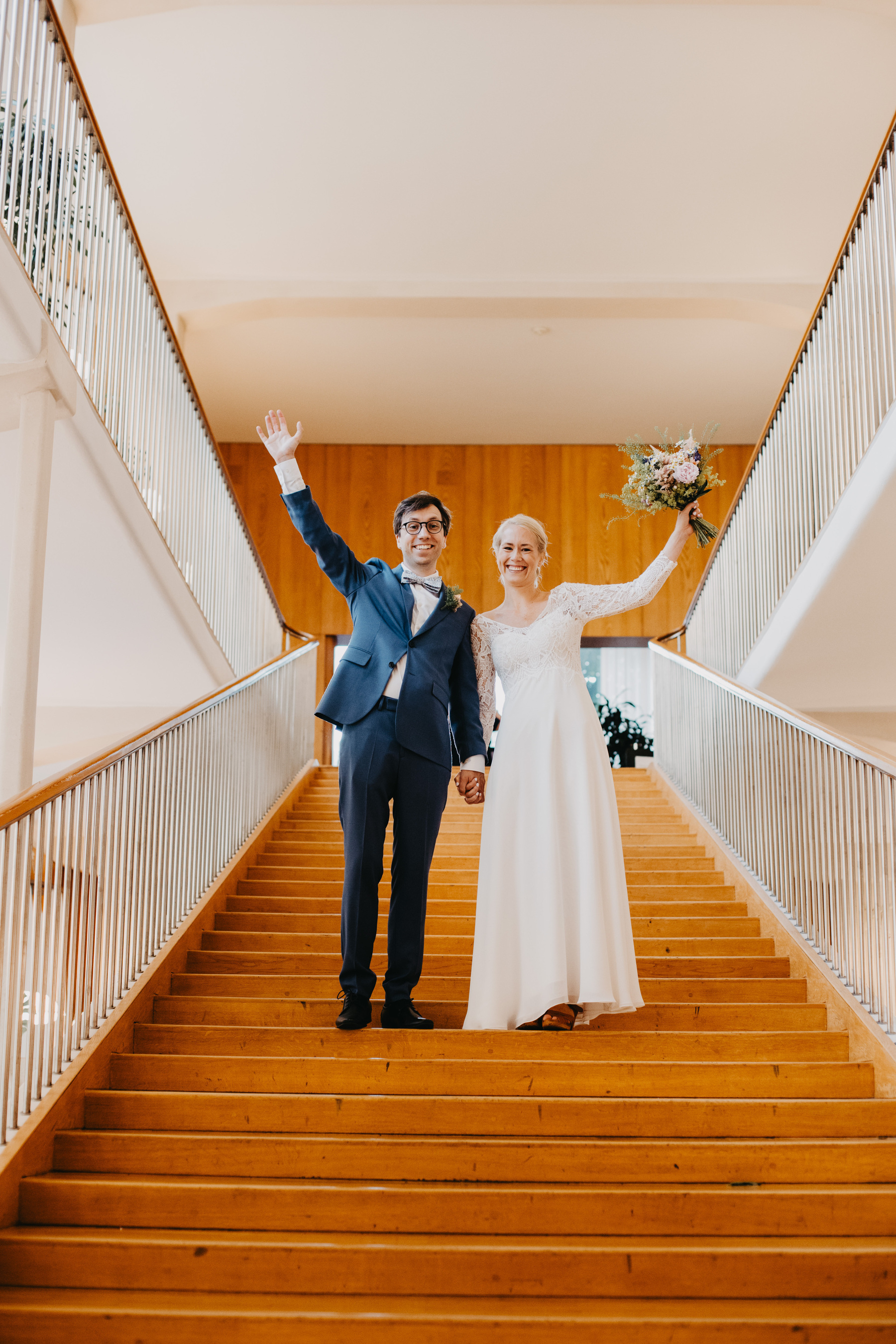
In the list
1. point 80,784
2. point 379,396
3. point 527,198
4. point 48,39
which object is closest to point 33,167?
point 48,39

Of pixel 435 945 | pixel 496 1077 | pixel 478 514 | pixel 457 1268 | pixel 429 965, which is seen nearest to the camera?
pixel 457 1268

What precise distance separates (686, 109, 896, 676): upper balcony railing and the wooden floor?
2568 mm

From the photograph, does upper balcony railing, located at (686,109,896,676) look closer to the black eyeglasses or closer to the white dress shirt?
the black eyeglasses

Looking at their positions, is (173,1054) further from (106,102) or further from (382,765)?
(106,102)

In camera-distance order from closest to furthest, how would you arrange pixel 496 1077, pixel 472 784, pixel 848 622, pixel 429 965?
pixel 496 1077
pixel 472 784
pixel 429 965
pixel 848 622

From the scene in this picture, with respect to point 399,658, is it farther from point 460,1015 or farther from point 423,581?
point 460,1015

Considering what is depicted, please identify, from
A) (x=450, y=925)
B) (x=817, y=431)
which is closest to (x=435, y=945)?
(x=450, y=925)

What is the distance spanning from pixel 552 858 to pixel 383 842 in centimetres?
49

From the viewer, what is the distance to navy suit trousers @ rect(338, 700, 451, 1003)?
3.21 metres

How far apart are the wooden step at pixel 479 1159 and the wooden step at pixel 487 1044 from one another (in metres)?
0.40

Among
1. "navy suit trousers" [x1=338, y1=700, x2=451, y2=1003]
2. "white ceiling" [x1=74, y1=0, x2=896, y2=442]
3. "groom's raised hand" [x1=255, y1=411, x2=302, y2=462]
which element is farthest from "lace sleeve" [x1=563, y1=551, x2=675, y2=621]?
"white ceiling" [x1=74, y1=0, x2=896, y2=442]

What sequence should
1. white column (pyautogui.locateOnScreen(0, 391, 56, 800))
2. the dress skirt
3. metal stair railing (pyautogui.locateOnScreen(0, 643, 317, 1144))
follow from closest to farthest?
metal stair railing (pyautogui.locateOnScreen(0, 643, 317, 1144)), the dress skirt, white column (pyautogui.locateOnScreen(0, 391, 56, 800))

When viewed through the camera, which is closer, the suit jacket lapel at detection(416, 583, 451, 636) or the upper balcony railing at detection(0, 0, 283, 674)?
the suit jacket lapel at detection(416, 583, 451, 636)

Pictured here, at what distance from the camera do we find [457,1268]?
236 cm
